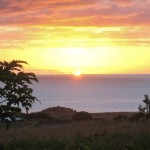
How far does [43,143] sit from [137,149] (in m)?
4.07

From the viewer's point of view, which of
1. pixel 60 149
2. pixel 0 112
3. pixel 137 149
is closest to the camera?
pixel 0 112

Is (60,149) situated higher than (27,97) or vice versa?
(27,97)

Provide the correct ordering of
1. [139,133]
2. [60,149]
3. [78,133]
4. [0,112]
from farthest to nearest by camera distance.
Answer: [78,133] → [139,133] → [60,149] → [0,112]

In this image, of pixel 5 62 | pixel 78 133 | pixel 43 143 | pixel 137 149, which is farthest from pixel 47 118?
pixel 5 62

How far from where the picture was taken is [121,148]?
15.5 metres

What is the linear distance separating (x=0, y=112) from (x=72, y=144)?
6867 mm

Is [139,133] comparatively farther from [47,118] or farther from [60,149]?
[47,118]

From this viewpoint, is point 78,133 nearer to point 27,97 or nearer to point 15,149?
point 15,149

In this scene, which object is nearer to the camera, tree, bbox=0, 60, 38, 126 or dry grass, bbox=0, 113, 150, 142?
tree, bbox=0, 60, 38, 126

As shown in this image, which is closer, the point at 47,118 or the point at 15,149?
the point at 15,149

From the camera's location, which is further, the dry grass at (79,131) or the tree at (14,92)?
the dry grass at (79,131)

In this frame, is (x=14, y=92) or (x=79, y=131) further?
(x=79, y=131)

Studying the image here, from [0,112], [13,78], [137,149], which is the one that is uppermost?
[13,78]

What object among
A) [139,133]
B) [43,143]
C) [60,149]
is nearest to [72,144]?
[60,149]
